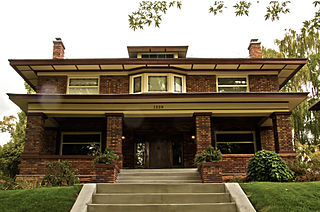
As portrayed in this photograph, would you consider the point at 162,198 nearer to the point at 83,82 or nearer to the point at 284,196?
the point at 284,196

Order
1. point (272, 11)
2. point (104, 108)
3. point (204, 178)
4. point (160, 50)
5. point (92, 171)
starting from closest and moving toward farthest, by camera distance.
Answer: point (272, 11), point (204, 178), point (92, 171), point (104, 108), point (160, 50)

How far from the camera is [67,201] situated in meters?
8.46

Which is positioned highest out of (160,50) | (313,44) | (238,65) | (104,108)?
(313,44)

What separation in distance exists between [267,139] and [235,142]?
1.56m

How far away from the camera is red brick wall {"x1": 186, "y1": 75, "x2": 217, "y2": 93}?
17.3m

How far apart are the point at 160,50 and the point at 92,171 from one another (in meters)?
8.07

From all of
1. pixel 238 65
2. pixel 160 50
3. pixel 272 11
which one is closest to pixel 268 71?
pixel 238 65

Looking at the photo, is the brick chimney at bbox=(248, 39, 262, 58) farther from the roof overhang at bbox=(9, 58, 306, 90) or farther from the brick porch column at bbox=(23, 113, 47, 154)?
the brick porch column at bbox=(23, 113, 47, 154)

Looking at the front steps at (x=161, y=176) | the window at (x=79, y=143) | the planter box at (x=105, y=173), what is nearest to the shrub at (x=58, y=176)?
the planter box at (x=105, y=173)

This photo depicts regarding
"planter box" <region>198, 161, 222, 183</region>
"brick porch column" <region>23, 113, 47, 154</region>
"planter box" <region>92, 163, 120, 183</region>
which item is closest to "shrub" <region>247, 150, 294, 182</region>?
"planter box" <region>198, 161, 222, 183</region>

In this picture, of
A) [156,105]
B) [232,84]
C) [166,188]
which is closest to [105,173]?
[166,188]

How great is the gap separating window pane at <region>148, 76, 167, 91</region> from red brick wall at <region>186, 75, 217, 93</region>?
1184mm

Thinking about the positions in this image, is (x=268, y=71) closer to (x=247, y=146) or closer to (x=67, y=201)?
(x=247, y=146)

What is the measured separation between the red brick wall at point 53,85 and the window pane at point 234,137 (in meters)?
8.04
